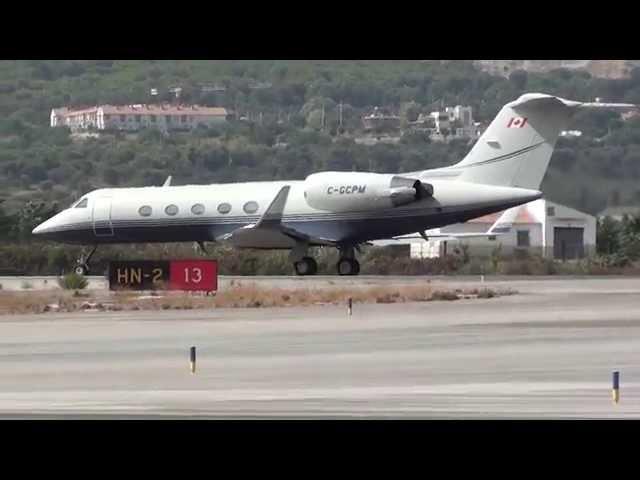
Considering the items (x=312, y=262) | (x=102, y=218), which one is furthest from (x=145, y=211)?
(x=312, y=262)

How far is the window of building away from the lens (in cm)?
7119

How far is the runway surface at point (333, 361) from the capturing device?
1914 centimetres

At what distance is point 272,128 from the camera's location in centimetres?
11206

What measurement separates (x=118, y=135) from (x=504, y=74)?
1289 inches

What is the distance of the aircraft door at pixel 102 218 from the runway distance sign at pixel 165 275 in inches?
271

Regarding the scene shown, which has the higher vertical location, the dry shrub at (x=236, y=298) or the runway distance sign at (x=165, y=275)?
the runway distance sign at (x=165, y=275)

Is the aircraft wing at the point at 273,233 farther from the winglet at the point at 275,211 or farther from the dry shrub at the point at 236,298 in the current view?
the dry shrub at the point at 236,298

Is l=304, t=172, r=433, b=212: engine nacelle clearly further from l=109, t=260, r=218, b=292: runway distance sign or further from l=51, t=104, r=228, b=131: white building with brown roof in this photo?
l=51, t=104, r=228, b=131: white building with brown roof

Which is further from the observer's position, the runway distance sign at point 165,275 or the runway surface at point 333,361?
the runway distance sign at point 165,275

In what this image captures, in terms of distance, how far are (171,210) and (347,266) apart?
233 inches

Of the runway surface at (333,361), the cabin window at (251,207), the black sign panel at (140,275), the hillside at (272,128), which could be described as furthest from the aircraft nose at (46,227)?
the hillside at (272,128)

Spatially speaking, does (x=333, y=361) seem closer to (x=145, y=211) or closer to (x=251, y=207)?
(x=251, y=207)
